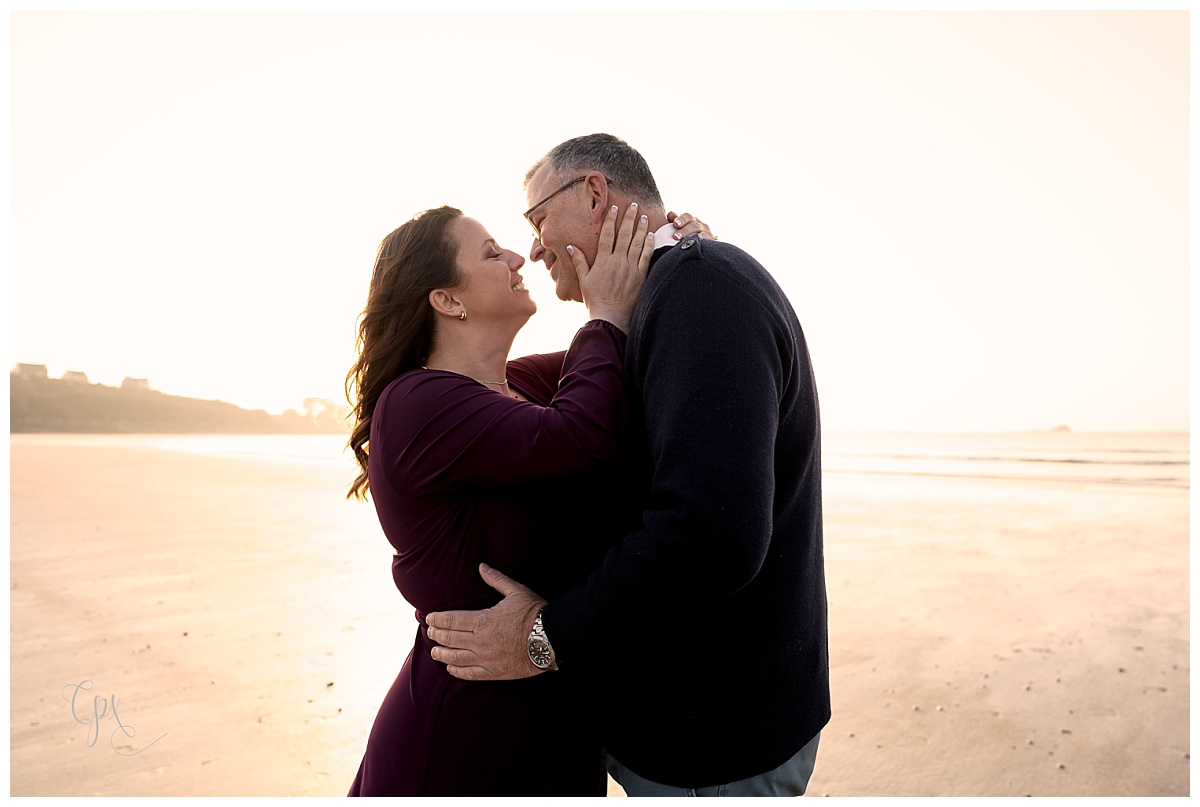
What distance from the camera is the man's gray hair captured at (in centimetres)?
230

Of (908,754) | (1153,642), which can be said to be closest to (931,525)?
(1153,642)

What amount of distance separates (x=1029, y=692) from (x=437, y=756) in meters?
5.08

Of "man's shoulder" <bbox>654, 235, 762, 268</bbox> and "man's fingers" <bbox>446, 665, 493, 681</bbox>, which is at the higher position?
"man's shoulder" <bbox>654, 235, 762, 268</bbox>

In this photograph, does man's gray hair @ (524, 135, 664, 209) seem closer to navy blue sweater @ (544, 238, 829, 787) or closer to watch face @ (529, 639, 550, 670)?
navy blue sweater @ (544, 238, 829, 787)

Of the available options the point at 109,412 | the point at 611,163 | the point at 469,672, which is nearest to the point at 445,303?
the point at 611,163

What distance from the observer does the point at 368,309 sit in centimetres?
246

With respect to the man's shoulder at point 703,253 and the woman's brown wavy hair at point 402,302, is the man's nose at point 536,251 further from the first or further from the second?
the man's shoulder at point 703,253

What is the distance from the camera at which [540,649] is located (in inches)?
75.2

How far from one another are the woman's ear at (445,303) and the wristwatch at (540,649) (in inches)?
36.9

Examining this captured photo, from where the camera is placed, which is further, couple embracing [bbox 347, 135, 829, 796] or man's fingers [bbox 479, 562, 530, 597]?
man's fingers [bbox 479, 562, 530, 597]

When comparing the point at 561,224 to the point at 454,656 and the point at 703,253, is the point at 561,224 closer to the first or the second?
the point at 703,253

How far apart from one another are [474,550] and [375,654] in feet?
15.3

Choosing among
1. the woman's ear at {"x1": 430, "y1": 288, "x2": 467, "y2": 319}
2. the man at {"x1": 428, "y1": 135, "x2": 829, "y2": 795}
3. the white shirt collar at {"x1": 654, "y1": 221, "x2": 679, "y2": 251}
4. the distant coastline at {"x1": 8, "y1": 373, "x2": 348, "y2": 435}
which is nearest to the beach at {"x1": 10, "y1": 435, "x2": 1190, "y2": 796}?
the man at {"x1": 428, "y1": 135, "x2": 829, "y2": 795}

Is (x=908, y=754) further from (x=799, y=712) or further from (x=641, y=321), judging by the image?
(x=641, y=321)
